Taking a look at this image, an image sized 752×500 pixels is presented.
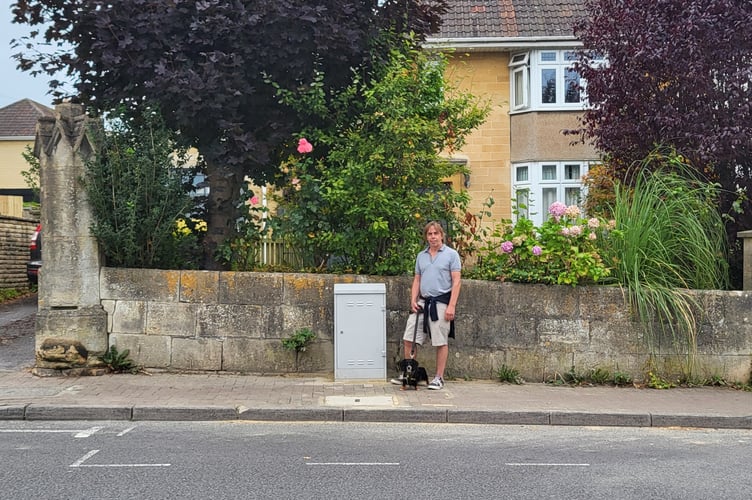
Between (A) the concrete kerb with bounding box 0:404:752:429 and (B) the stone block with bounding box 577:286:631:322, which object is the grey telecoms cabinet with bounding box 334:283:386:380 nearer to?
(A) the concrete kerb with bounding box 0:404:752:429

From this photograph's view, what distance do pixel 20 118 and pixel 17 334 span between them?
29362 millimetres

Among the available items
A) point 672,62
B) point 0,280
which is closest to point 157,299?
point 672,62

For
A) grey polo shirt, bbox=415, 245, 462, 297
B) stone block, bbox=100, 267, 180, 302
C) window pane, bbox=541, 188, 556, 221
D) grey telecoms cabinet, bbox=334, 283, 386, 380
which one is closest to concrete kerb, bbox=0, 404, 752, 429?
grey telecoms cabinet, bbox=334, 283, 386, 380

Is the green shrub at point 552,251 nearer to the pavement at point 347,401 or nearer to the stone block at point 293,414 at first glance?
the pavement at point 347,401

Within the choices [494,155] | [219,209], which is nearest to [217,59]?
[219,209]

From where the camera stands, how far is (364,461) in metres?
6.33

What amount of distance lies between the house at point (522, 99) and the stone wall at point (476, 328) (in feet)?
30.3

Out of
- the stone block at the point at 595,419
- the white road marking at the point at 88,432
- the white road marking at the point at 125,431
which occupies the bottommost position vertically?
the stone block at the point at 595,419

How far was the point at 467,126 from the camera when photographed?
10.2 m

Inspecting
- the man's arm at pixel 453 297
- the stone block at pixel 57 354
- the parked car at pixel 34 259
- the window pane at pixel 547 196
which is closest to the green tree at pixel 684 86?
the man's arm at pixel 453 297

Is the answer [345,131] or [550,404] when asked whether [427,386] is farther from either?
[345,131]

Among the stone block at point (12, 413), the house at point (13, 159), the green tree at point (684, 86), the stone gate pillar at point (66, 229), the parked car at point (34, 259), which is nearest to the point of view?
the stone block at point (12, 413)

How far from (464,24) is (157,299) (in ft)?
41.1

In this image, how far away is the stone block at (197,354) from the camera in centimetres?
974
